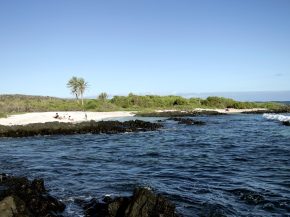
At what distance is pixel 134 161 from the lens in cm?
2762


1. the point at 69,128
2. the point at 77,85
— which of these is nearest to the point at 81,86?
the point at 77,85

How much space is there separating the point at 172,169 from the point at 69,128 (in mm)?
28906

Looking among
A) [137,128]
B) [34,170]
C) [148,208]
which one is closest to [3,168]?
[34,170]

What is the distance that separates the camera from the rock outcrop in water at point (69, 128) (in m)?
46.7

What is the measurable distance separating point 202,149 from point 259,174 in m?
12.9

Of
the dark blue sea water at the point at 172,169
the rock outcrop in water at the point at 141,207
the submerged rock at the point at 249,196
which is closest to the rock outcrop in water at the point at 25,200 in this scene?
the dark blue sea water at the point at 172,169

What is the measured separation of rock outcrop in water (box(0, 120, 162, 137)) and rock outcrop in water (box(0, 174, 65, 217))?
2845 cm

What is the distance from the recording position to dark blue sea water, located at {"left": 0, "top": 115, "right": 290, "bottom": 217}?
1617cm

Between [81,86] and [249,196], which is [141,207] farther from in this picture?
[81,86]

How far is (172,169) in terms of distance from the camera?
24.1m

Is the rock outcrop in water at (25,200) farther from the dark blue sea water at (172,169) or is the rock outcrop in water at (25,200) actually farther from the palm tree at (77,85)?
the palm tree at (77,85)

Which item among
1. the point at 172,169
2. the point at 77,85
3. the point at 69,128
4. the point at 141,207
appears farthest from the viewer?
the point at 77,85

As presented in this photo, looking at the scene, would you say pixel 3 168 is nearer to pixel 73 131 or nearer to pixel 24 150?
pixel 24 150

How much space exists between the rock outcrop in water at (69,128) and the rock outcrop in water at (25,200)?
2845 cm
